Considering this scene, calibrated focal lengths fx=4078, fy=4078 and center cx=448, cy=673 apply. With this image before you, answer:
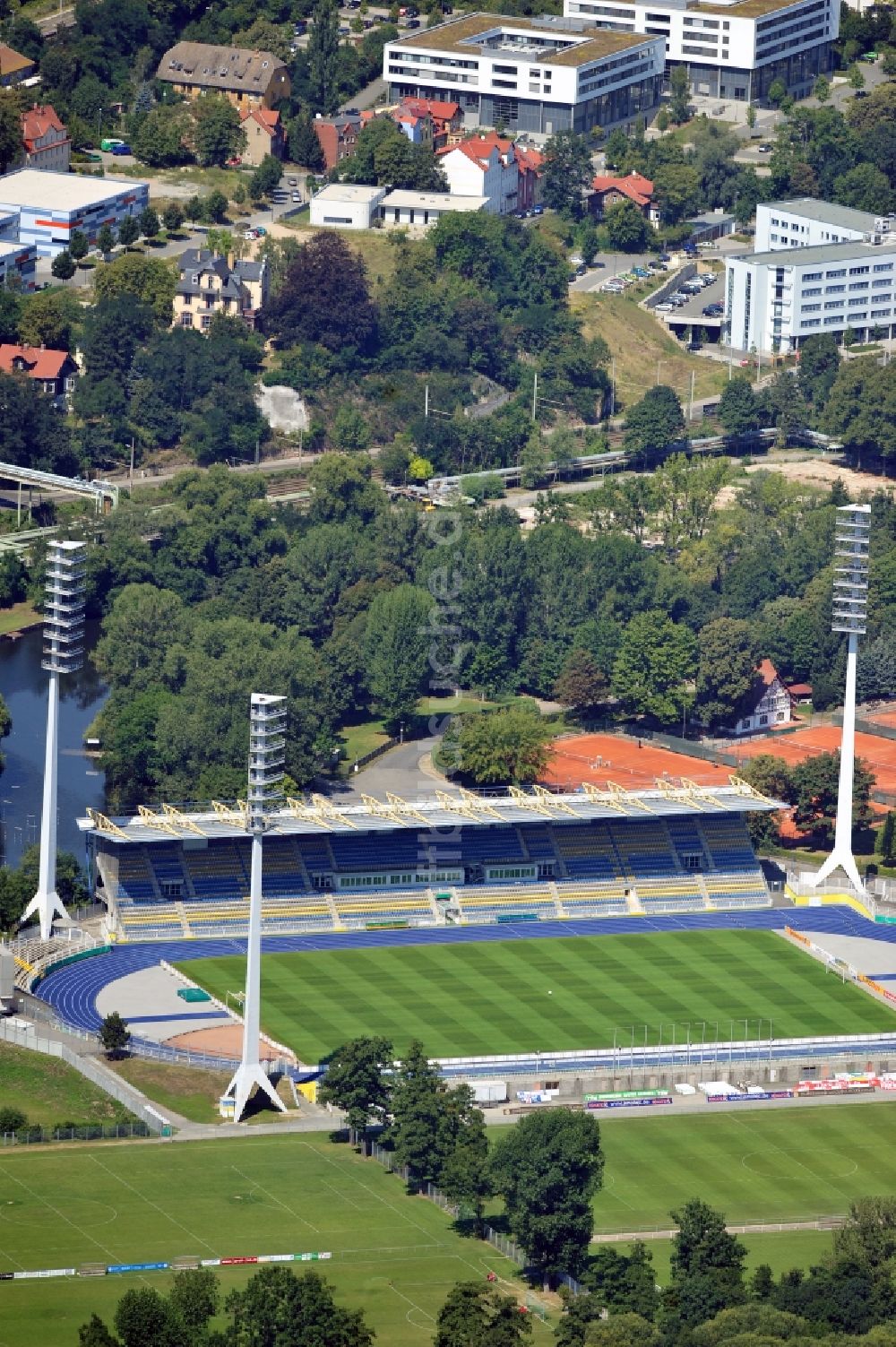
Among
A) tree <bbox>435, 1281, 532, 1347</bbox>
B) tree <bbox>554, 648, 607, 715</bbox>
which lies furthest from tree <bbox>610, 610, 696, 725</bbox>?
tree <bbox>435, 1281, 532, 1347</bbox>

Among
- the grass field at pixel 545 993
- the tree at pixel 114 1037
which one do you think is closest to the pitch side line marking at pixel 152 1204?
the tree at pixel 114 1037

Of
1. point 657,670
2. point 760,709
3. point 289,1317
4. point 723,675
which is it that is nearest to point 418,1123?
point 289,1317

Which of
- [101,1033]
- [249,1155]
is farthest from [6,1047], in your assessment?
[249,1155]

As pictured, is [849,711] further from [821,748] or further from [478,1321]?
Answer: [478,1321]

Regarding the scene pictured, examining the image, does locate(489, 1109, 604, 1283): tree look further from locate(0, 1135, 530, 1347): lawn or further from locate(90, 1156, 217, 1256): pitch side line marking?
locate(90, 1156, 217, 1256): pitch side line marking

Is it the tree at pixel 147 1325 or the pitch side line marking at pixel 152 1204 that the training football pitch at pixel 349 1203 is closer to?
the pitch side line marking at pixel 152 1204

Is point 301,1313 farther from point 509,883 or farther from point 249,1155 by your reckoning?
point 509,883
